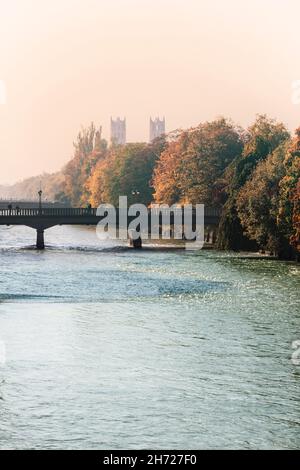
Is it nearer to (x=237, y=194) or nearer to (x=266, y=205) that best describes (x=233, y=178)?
(x=237, y=194)

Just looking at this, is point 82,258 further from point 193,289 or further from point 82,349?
point 82,349

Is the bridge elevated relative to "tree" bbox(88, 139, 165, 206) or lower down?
lower down

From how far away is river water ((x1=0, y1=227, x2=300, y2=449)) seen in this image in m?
34.1

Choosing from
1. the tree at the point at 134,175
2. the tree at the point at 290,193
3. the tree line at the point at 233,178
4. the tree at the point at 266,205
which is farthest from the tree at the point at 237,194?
the tree at the point at 134,175

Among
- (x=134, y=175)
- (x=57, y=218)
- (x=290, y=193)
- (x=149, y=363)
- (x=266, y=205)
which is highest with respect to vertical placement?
(x=134, y=175)

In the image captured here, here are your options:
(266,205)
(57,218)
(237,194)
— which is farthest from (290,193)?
(57,218)

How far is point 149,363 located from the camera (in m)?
44.1

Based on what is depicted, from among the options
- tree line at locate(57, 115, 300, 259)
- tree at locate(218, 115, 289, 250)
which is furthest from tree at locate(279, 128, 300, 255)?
tree at locate(218, 115, 289, 250)

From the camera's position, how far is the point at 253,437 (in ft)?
110

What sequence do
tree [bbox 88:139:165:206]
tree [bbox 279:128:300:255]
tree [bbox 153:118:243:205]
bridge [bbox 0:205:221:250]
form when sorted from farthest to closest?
tree [bbox 88:139:165:206]
tree [bbox 153:118:243:205]
bridge [bbox 0:205:221:250]
tree [bbox 279:128:300:255]

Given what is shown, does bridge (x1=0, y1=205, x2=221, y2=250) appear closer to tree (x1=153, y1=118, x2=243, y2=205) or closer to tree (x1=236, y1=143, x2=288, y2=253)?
tree (x1=153, y1=118, x2=243, y2=205)

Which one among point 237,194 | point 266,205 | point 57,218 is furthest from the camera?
point 57,218

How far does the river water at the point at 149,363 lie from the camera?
112 feet

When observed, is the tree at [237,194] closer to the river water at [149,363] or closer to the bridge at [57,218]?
the bridge at [57,218]
